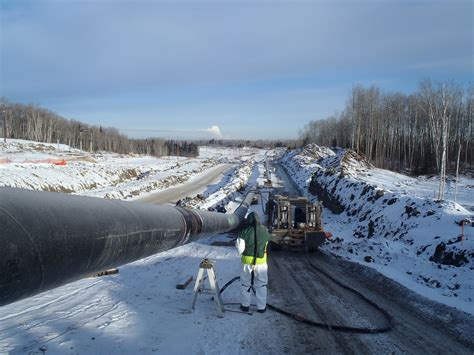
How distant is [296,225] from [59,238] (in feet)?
45.9

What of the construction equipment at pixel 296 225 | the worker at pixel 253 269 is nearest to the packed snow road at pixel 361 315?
the worker at pixel 253 269

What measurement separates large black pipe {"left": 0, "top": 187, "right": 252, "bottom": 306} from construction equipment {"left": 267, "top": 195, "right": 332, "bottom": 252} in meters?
12.1

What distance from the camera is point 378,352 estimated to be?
5801 millimetres

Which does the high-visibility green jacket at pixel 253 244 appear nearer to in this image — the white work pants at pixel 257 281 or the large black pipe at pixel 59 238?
the white work pants at pixel 257 281

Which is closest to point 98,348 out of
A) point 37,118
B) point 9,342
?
point 9,342

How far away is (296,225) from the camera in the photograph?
1561 cm

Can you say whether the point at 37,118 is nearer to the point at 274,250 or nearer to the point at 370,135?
the point at 370,135

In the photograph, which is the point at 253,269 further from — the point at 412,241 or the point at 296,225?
the point at 412,241

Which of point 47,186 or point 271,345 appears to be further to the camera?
point 47,186

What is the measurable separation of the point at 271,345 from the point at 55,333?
10.6 ft

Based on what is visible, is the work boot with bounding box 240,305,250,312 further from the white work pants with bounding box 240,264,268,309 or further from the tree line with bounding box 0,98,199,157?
the tree line with bounding box 0,98,199,157

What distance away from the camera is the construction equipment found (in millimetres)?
14719

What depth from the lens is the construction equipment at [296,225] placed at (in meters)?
14.7

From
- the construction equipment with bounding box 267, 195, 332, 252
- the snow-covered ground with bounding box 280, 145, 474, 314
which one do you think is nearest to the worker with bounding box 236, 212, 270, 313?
the snow-covered ground with bounding box 280, 145, 474, 314
